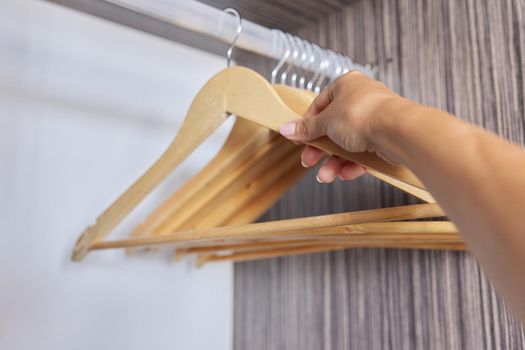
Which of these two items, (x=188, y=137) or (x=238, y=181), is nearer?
(x=188, y=137)

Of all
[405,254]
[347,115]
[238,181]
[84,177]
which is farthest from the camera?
[84,177]

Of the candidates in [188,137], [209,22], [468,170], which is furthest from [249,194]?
[468,170]

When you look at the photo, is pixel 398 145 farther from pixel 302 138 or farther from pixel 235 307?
pixel 235 307

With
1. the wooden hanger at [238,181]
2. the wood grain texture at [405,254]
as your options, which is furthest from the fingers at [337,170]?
the wood grain texture at [405,254]

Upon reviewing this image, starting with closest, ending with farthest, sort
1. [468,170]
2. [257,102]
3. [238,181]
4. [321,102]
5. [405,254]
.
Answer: [468,170] → [321,102] → [257,102] → [238,181] → [405,254]

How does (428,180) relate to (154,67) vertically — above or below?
below

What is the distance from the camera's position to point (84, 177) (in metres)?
1.21

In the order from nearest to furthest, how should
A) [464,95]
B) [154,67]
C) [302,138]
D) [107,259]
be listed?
[302,138]
[464,95]
[107,259]
[154,67]

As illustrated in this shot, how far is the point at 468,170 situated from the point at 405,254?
0.73m

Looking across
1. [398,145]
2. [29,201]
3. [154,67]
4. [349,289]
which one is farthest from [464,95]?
[29,201]

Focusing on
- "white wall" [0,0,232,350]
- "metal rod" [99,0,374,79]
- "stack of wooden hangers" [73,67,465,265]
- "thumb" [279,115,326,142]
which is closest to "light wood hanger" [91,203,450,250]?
"stack of wooden hangers" [73,67,465,265]

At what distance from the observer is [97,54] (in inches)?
49.3

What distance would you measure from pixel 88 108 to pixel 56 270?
366 mm

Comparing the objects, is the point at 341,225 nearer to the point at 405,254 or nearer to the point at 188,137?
the point at 188,137
